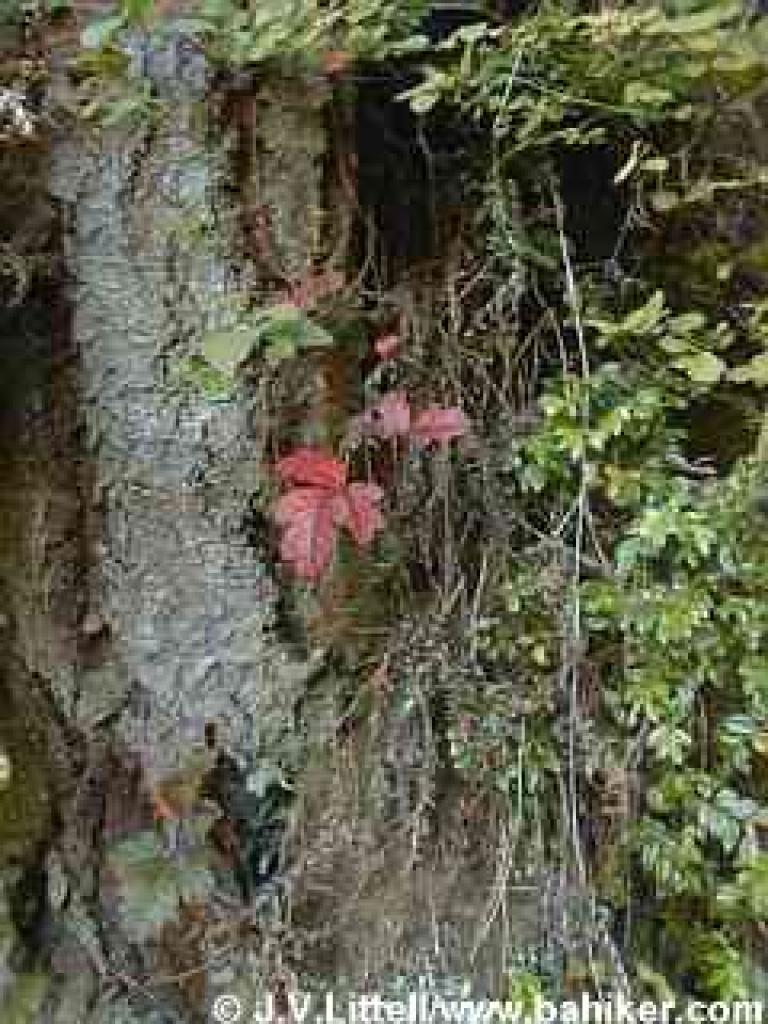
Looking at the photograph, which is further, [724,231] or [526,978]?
[724,231]

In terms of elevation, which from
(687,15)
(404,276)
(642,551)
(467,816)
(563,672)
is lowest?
(467,816)

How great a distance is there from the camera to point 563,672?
4.24 ft

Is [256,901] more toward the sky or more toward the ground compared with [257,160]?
more toward the ground

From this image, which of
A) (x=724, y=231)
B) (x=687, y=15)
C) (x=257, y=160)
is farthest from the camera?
(x=724, y=231)

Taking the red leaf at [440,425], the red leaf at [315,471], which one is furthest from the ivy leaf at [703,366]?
the red leaf at [315,471]

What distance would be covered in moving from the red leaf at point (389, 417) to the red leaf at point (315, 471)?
6 cm

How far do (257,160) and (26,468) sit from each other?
1.38 ft

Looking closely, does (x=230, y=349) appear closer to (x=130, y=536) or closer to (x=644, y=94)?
(x=130, y=536)

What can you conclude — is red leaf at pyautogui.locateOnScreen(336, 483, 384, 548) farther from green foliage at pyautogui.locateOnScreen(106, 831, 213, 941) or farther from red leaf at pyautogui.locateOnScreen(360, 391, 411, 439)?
green foliage at pyautogui.locateOnScreen(106, 831, 213, 941)

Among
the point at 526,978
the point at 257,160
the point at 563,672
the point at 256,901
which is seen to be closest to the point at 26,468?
the point at 257,160

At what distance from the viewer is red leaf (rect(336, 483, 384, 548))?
4.10 ft

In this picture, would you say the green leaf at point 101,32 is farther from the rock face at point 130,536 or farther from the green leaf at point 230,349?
the green leaf at point 230,349

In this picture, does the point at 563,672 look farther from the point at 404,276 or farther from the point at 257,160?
the point at 257,160

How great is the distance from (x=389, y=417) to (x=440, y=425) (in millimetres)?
53
